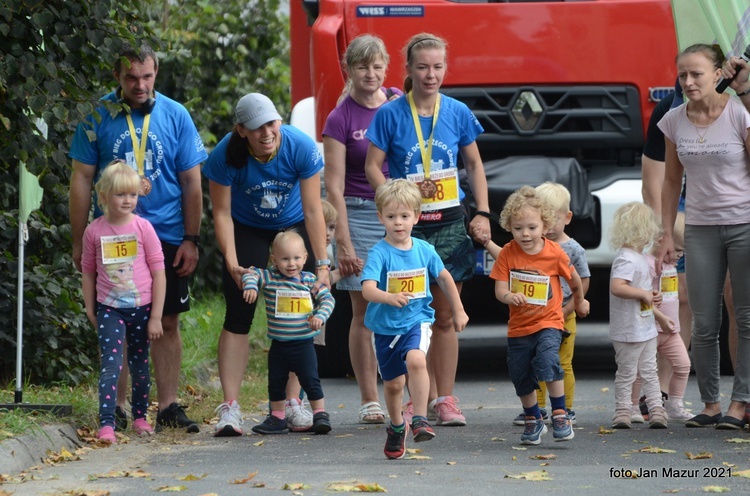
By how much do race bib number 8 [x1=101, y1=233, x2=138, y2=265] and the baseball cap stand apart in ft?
2.66

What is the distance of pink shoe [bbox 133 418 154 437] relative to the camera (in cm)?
770

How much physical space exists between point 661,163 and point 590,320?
2968 millimetres

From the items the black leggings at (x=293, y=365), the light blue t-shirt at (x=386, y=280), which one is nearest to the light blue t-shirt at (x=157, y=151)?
the black leggings at (x=293, y=365)

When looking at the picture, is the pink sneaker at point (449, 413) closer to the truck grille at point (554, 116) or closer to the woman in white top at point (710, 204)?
the woman in white top at point (710, 204)

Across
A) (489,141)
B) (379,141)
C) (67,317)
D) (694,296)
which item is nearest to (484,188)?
(379,141)

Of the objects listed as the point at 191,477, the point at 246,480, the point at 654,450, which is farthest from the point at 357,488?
the point at 654,450

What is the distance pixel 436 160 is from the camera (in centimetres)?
801

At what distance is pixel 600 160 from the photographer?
33.3ft

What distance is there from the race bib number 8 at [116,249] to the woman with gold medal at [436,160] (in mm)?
1338

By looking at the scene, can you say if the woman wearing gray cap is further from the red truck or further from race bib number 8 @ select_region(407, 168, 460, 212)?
the red truck

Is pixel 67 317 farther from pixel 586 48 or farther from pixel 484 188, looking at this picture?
pixel 586 48

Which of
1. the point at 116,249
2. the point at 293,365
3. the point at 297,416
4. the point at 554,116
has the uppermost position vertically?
the point at 554,116

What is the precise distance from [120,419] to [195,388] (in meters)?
1.88

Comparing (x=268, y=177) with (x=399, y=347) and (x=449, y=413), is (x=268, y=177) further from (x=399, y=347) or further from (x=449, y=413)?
(x=449, y=413)
